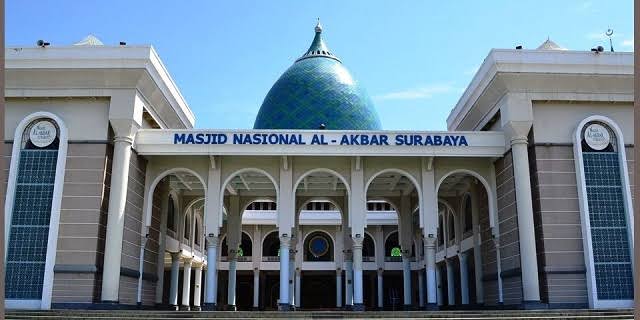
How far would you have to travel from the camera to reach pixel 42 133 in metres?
19.4

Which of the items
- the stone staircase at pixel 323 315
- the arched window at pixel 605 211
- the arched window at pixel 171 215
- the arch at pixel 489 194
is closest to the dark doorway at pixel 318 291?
the arched window at pixel 171 215

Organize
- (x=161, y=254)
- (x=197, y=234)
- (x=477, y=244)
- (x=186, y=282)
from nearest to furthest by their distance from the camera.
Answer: (x=161, y=254) < (x=477, y=244) < (x=186, y=282) < (x=197, y=234)

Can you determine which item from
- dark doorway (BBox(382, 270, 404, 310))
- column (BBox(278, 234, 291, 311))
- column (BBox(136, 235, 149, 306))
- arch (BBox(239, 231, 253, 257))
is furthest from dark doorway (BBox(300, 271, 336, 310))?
column (BBox(136, 235, 149, 306))

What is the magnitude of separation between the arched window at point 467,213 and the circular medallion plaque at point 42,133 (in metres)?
16.9

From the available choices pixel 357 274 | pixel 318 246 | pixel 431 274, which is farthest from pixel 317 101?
pixel 431 274

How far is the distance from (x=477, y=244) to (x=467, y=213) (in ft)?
10.5

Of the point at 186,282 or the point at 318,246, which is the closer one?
the point at 186,282

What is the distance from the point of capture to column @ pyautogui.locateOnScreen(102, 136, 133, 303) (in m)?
18.1

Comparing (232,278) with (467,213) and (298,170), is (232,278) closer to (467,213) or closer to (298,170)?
(298,170)

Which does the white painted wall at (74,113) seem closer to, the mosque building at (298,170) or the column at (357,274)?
the mosque building at (298,170)

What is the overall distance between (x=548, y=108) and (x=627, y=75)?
2.81m

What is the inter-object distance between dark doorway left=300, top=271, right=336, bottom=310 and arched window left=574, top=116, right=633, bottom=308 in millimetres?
22972

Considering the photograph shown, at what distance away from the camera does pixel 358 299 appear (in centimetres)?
2002

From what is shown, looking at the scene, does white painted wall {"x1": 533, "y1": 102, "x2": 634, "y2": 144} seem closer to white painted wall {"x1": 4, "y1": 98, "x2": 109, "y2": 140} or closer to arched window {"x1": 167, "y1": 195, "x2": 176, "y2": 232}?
white painted wall {"x1": 4, "y1": 98, "x2": 109, "y2": 140}
